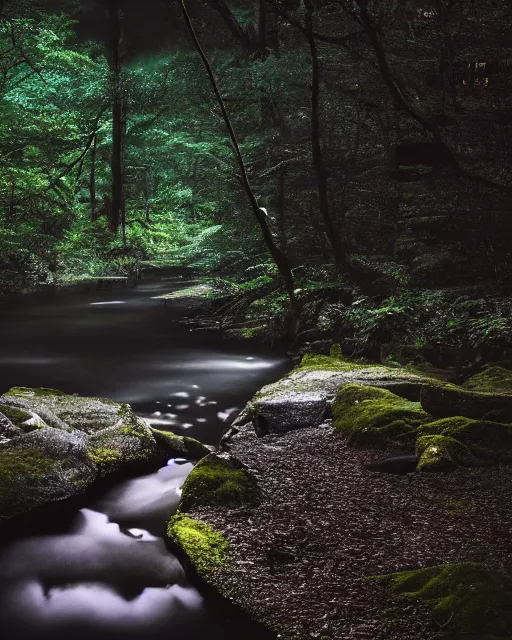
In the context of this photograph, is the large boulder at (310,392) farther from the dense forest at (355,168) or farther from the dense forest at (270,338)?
the dense forest at (355,168)

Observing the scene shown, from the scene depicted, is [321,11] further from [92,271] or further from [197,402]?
[92,271]

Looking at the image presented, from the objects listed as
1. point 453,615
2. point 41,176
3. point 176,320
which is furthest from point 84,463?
point 41,176

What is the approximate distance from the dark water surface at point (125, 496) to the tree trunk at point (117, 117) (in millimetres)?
12053

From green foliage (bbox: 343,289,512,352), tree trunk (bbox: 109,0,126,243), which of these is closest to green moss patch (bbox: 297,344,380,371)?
green foliage (bbox: 343,289,512,352)

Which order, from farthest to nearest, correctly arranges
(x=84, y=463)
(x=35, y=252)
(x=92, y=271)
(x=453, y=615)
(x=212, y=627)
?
(x=92, y=271), (x=35, y=252), (x=84, y=463), (x=212, y=627), (x=453, y=615)

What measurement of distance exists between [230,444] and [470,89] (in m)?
10.3

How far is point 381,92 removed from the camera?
12.5 m

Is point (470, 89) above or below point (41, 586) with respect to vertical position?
above

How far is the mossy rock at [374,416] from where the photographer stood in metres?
5.12

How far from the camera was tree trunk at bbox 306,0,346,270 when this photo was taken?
1086 centimetres

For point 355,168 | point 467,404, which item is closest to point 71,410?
point 467,404

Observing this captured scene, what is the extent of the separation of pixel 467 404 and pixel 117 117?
24319mm

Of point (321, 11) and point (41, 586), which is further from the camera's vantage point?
point (321, 11)

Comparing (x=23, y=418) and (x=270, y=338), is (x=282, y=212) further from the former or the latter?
(x=23, y=418)
